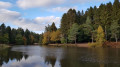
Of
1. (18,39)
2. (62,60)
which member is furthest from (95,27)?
(18,39)

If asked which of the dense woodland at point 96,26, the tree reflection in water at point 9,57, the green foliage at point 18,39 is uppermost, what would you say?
the dense woodland at point 96,26

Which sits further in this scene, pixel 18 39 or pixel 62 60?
pixel 18 39

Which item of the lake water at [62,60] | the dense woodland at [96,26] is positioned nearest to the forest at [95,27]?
the dense woodland at [96,26]

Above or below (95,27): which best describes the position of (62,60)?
below

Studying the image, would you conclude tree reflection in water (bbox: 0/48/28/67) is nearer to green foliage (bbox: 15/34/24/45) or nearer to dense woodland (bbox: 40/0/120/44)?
dense woodland (bbox: 40/0/120/44)

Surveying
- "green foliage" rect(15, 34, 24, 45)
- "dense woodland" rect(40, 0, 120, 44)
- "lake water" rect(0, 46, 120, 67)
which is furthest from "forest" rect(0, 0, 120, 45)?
"lake water" rect(0, 46, 120, 67)

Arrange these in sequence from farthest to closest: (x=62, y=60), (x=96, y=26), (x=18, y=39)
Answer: (x=18, y=39), (x=96, y=26), (x=62, y=60)

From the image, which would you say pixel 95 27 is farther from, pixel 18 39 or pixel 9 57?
pixel 18 39

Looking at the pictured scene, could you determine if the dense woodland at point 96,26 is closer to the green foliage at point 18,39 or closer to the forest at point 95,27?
the forest at point 95,27

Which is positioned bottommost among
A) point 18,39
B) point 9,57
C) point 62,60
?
point 9,57

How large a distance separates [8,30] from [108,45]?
7903 cm

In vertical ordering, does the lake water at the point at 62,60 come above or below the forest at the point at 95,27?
below

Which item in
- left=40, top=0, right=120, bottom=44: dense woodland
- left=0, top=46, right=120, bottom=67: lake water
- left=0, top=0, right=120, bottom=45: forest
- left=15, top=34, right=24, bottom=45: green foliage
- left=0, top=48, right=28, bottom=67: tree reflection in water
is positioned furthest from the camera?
left=15, top=34, right=24, bottom=45: green foliage

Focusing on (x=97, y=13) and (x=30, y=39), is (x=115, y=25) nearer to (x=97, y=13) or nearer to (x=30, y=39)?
(x=97, y=13)
